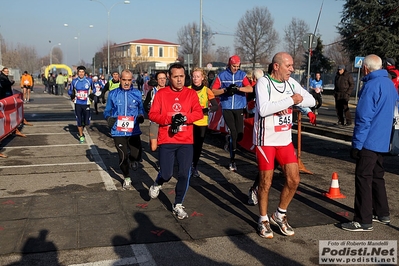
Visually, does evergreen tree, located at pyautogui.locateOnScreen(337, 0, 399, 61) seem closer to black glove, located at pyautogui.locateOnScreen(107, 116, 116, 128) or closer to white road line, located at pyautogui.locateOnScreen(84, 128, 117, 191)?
white road line, located at pyautogui.locateOnScreen(84, 128, 117, 191)

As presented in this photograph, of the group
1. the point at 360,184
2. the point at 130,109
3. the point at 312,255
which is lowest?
the point at 312,255

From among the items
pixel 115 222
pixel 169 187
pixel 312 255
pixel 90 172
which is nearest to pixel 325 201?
pixel 312 255

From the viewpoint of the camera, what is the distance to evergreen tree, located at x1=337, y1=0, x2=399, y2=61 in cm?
3459

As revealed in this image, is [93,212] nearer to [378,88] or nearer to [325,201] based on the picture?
[325,201]

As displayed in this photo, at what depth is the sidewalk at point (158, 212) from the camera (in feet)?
14.5

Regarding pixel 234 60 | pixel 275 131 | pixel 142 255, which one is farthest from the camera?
pixel 234 60

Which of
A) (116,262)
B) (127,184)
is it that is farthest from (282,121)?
(127,184)

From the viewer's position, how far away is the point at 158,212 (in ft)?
18.5

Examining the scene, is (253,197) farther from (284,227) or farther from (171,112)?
(171,112)

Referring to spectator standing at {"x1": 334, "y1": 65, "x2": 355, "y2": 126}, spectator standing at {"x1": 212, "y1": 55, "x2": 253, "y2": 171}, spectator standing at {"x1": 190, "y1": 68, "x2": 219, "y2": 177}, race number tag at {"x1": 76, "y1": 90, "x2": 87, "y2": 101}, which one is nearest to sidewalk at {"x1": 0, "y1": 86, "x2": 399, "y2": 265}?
spectator standing at {"x1": 190, "y1": 68, "x2": 219, "y2": 177}

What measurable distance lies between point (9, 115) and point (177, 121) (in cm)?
820

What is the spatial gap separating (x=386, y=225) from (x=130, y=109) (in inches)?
161

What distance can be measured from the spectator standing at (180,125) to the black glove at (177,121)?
0.07 meters

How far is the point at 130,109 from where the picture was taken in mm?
6871
